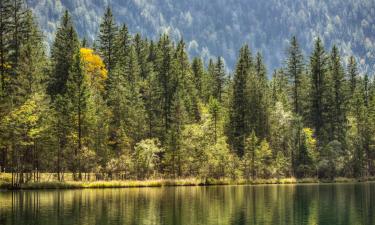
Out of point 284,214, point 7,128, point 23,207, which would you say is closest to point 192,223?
point 284,214

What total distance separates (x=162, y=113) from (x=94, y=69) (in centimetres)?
1579

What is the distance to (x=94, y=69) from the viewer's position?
105m

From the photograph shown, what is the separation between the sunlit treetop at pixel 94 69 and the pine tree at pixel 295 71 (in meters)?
43.6

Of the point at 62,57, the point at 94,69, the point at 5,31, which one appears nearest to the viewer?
the point at 5,31

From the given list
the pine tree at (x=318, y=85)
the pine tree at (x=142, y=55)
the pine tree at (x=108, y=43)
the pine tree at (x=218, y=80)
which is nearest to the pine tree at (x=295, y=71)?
the pine tree at (x=318, y=85)

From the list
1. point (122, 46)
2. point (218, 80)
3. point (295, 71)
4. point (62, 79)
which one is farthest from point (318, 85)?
point (62, 79)

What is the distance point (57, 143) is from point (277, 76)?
82.3 meters

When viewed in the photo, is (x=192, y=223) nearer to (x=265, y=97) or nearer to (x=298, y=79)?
(x=265, y=97)

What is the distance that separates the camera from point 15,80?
80000mm

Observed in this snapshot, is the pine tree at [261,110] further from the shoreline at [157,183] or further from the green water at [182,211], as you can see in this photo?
the green water at [182,211]

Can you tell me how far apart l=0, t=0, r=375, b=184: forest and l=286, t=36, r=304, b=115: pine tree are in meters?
0.27

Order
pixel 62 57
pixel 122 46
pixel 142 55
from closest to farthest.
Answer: pixel 62 57 < pixel 122 46 < pixel 142 55

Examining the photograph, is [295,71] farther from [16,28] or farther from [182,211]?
[182,211]

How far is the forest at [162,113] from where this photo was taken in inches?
3216
